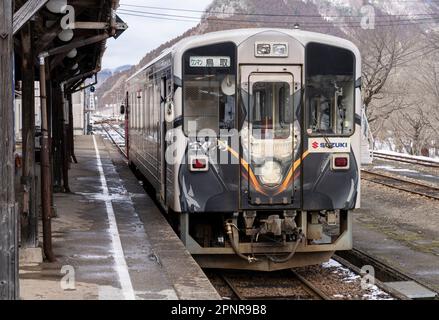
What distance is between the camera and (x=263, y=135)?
8906 mm

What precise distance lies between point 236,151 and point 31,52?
2.70 meters

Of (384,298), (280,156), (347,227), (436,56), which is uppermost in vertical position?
(436,56)

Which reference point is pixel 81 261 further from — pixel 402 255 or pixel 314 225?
pixel 402 255

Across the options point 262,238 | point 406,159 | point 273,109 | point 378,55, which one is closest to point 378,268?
point 262,238

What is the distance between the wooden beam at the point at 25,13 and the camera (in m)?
5.78

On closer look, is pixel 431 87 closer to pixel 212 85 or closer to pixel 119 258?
pixel 212 85

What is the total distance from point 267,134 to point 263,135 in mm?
51

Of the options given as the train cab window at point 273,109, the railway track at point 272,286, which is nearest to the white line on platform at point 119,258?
the railway track at point 272,286

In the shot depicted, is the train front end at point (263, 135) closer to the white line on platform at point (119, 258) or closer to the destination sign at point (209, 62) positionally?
the destination sign at point (209, 62)

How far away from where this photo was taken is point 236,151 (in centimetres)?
887

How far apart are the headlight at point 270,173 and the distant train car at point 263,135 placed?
0.01 metres

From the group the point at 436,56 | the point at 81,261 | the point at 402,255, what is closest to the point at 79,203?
the point at 81,261

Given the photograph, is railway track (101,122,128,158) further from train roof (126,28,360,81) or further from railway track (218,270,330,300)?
train roof (126,28,360,81)

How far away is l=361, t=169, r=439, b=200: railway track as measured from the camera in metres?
17.4
